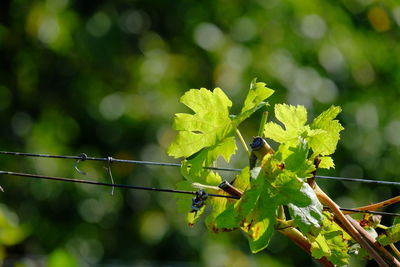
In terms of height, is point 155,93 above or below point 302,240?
below

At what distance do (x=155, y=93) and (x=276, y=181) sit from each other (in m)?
2.94

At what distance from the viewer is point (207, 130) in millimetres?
869

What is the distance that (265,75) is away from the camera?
11.6ft

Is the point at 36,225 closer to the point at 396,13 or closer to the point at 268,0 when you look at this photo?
the point at 268,0

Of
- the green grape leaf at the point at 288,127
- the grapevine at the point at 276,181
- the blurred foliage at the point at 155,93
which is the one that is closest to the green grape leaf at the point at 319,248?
the grapevine at the point at 276,181

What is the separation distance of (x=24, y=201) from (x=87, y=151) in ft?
1.21

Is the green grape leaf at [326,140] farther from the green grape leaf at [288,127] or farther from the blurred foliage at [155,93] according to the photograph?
the blurred foliage at [155,93]

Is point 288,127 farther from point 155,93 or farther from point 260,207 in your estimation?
point 155,93

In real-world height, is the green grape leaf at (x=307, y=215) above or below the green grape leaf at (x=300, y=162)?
below

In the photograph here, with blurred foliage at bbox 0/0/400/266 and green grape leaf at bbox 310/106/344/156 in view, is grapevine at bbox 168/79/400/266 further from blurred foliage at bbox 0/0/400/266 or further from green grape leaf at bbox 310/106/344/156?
blurred foliage at bbox 0/0/400/266

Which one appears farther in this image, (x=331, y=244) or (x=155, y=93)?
(x=155, y=93)

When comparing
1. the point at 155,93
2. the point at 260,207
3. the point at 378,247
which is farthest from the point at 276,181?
the point at 155,93

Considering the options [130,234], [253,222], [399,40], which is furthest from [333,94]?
[253,222]

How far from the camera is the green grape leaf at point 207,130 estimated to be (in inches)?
34.0
